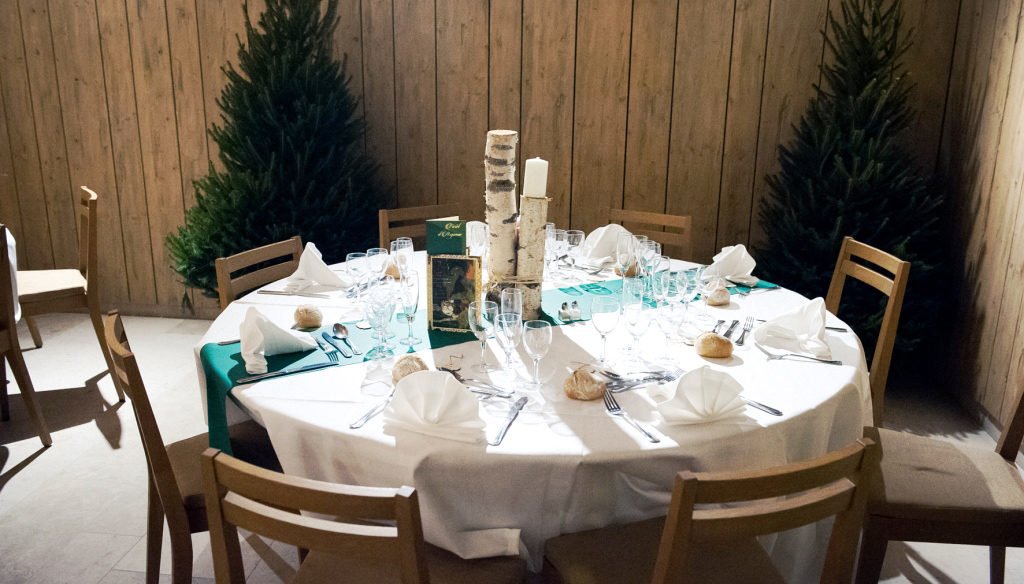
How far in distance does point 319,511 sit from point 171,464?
91cm

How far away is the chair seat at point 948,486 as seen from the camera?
1854 millimetres

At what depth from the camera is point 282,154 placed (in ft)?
12.8

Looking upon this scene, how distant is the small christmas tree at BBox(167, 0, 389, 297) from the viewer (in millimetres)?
3867

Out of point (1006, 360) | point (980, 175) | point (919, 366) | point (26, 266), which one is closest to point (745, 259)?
point (1006, 360)

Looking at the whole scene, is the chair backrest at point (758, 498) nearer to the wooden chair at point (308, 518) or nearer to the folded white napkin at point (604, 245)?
the wooden chair at point (308, 518)

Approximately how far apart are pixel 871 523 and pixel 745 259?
1.10 m

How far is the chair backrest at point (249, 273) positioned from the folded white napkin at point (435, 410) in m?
1.12

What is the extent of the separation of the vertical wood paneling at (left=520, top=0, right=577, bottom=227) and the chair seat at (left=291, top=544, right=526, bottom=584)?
2877 mm

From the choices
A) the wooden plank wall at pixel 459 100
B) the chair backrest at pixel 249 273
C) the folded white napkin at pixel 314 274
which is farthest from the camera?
the wooden plank wall at pixel 459 100

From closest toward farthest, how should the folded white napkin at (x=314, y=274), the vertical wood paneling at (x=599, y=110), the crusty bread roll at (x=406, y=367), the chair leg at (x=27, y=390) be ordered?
the crusty bread roll at (x=406, y=367) → the folded white napkin at (x=314, y=274) → the chair leg at (x=27, y=390) → the vertical wood paneling at (x=599, y=110)

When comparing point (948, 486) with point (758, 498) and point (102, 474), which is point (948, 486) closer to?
point (758, 498)

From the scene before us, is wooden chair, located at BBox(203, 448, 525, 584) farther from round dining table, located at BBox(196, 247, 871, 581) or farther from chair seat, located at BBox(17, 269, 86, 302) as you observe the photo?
chair seat, located at BBox(17, 269, 86, 302)

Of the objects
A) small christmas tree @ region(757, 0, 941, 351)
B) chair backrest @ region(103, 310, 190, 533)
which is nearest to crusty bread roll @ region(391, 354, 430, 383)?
chair backrest @ region(103, 310, 190, 533)

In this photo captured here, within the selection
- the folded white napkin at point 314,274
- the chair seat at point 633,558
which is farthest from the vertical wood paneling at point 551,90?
the chair seat at point 633,558
